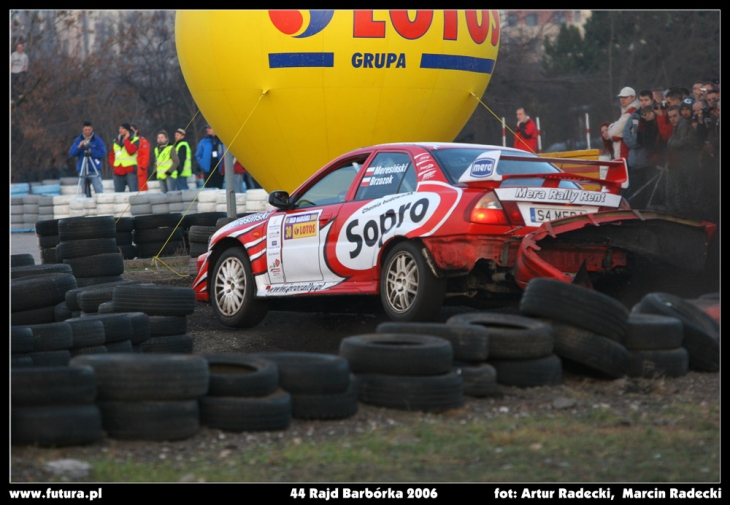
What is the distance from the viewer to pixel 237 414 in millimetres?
6156

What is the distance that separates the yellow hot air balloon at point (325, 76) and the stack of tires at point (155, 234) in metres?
1.93

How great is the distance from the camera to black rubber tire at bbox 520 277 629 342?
7418 millimetres

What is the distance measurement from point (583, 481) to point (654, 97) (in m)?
11.1

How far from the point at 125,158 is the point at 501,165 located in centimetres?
1880

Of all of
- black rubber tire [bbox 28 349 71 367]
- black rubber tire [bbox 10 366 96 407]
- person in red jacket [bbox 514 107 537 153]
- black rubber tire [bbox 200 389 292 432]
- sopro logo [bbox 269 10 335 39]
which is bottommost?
black rubber tire [bbox 200 389 292 432]

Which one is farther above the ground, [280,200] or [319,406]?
[280,200]

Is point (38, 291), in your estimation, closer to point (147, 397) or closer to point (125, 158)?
point (147, 397)

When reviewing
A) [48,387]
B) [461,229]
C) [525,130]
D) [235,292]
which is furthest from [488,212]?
[525,130]

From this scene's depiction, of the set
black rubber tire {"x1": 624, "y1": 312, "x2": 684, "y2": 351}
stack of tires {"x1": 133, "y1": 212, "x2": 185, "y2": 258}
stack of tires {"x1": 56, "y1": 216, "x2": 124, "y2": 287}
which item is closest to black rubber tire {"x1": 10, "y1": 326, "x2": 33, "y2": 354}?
black rubber tire {"x1": 624, "y1": 312, "x2": 684, "y2": 351}

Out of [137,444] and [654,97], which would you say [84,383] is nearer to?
[137,444]

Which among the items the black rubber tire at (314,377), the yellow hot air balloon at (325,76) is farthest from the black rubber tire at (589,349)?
the yellow hot air balloon at (325,76)

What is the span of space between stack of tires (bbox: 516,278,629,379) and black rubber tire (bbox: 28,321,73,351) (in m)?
3.32

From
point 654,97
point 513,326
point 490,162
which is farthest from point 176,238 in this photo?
point 513,326

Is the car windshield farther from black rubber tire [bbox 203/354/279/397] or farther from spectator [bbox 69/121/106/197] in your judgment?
spectator [bbox 69/121/106/197]
